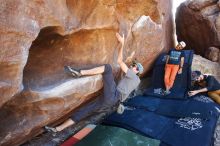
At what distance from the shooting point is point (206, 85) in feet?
21.0

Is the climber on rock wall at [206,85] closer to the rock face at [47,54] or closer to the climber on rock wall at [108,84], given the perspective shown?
the climber on rock wall at [108,84]

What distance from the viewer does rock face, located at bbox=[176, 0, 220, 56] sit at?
8555 mm

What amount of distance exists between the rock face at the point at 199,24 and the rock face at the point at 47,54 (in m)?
3.97

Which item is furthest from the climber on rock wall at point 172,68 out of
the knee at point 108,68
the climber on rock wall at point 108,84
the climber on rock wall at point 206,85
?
the knee at point 108,68

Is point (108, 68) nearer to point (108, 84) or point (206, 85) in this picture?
point (108, 84)

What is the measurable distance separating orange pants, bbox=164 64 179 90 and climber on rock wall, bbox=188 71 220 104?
445 millimetres

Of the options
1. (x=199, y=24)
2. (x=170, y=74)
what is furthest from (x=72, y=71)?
(x=199, y=24)

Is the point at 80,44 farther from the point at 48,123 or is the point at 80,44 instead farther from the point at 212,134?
the point at 212,134

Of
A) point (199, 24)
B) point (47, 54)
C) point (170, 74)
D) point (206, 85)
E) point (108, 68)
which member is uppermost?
point (199, 24)

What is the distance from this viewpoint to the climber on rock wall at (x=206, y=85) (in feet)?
20.4

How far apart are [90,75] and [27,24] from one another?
155cm

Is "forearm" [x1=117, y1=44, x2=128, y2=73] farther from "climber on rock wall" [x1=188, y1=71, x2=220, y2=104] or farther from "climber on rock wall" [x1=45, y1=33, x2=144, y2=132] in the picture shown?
"climber on rock wall" [x1=188, y1=71, x2=220, y2=104]

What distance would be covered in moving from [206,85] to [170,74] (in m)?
0.79

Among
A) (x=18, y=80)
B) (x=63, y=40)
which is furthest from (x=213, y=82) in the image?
(x=18, y=80)
